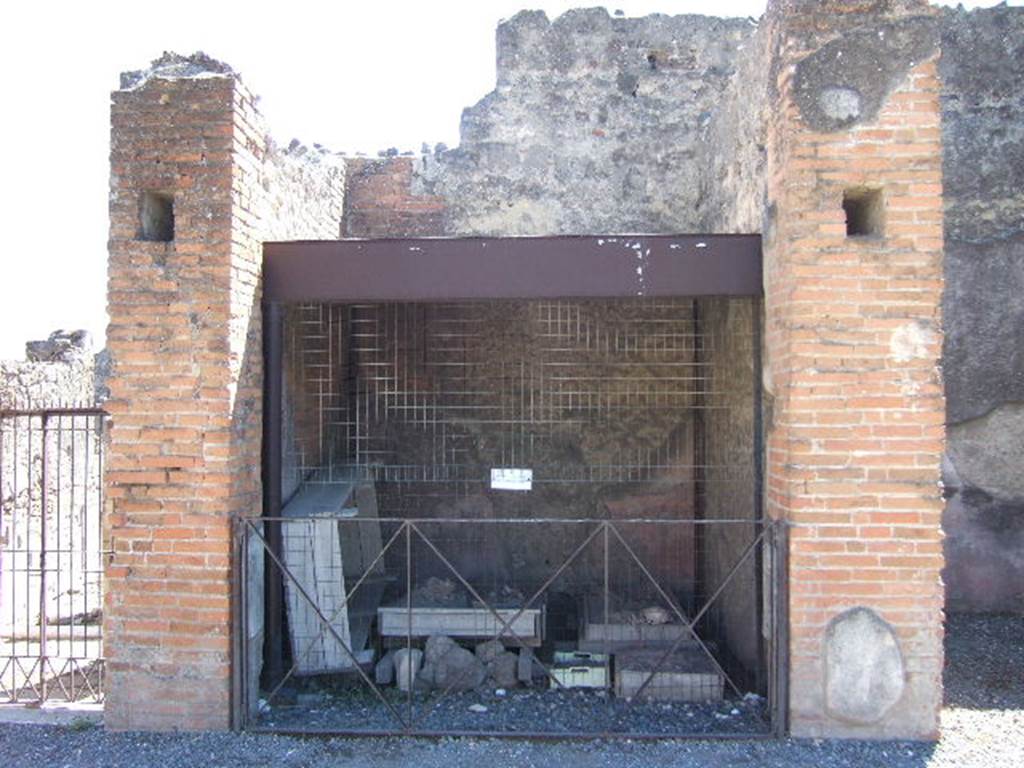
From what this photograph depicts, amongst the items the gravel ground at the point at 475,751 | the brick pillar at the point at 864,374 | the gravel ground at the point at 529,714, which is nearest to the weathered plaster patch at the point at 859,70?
the brick pillar at the point at 864,374

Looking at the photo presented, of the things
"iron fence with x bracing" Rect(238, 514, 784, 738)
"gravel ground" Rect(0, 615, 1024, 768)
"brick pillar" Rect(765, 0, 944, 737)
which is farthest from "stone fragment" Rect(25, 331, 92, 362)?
"brick pillar" Rect(765, 0, 944, 737)

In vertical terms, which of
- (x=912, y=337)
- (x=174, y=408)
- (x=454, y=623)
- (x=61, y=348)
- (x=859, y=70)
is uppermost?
(x=859, y=70)

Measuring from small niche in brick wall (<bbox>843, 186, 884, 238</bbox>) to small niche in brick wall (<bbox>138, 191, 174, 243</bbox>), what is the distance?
385 centimetres

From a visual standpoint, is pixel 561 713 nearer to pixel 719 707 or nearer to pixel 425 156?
pixel 719 707

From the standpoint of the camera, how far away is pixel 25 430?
8516 millimetres

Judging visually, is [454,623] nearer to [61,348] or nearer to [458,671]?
[458,671]

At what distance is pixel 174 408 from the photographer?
4910mm

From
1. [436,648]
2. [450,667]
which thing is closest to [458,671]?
[450,667]

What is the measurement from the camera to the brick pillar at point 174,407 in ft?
16.1

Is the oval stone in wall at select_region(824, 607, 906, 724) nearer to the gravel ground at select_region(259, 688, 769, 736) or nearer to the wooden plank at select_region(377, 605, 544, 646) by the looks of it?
the gravel ground at select_region(259, 688, 769, 736)

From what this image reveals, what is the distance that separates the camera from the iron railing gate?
5918 millimetres

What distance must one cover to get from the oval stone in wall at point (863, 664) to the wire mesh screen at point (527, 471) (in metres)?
1.28

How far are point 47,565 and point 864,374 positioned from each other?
7.76 m

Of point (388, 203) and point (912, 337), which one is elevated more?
point (388, 203)
